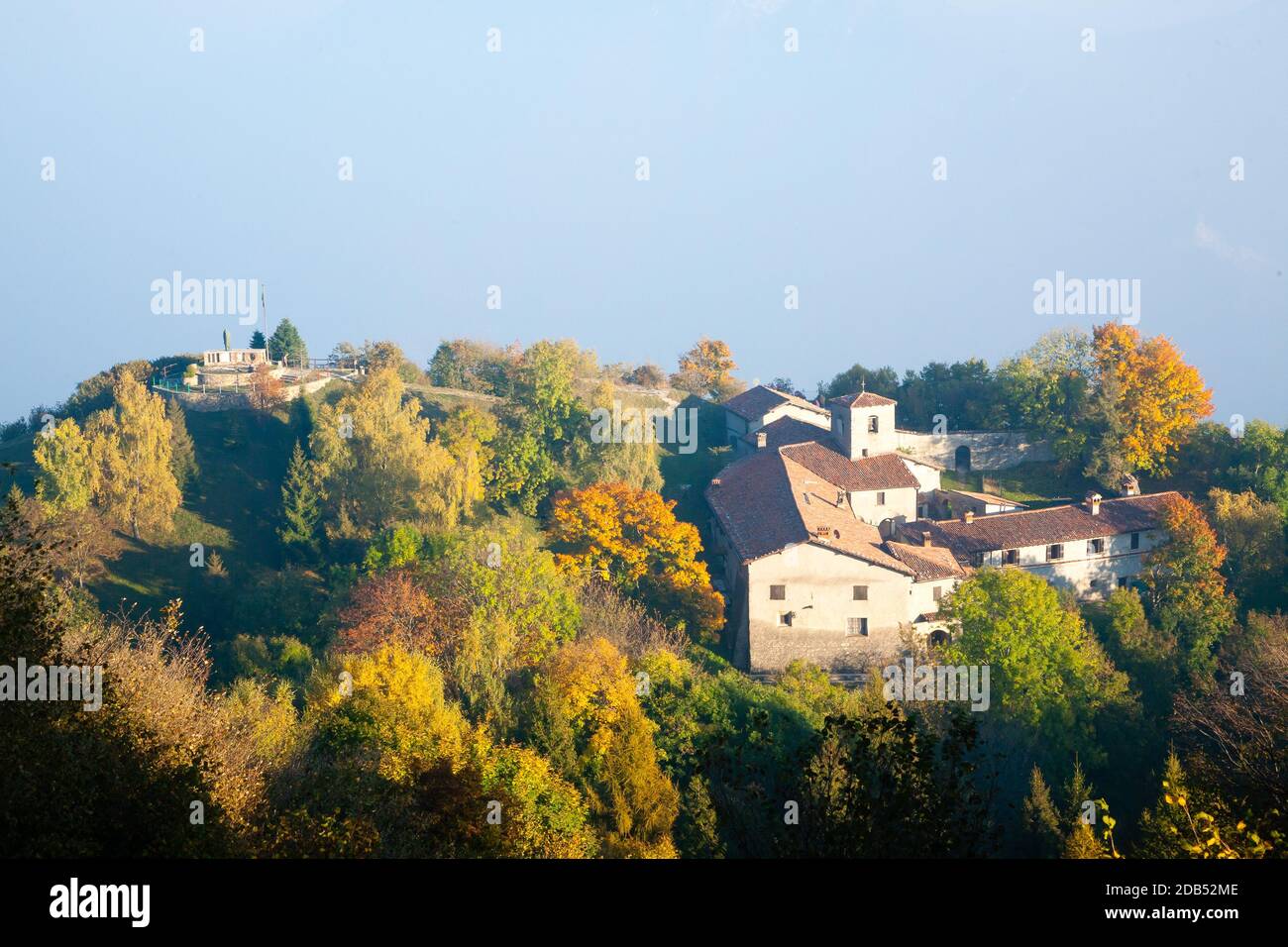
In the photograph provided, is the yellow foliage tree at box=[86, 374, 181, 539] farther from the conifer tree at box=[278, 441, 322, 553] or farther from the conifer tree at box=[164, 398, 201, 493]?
the conifer tree at box=[278, 441, 322, 553]

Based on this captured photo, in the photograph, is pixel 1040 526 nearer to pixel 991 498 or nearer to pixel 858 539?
pixel 991 498

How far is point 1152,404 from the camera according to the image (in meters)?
56.5

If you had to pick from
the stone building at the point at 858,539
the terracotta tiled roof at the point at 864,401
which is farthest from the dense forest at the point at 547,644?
the terracotta tiled roof at the point at 864,401

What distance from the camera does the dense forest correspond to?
21.6 metres

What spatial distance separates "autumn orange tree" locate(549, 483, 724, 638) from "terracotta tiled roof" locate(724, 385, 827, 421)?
13.8 m

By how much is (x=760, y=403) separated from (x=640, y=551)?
18.3m

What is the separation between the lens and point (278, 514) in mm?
51500

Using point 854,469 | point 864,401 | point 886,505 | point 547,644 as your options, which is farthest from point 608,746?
point 864,401

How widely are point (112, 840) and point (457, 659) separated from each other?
18.3 meters

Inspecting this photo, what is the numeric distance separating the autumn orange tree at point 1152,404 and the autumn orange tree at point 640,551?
2103 cm

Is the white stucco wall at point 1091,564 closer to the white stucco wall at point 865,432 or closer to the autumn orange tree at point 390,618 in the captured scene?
the white stucco wall at point 865,432

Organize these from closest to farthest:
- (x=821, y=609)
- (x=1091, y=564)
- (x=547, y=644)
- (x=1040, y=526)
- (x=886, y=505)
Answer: (x=547, y=644), (x=821, y=609), (x=1040, y=526), (x=1091, y=564), (x=886, y=505)

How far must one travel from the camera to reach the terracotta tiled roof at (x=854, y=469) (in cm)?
5162
